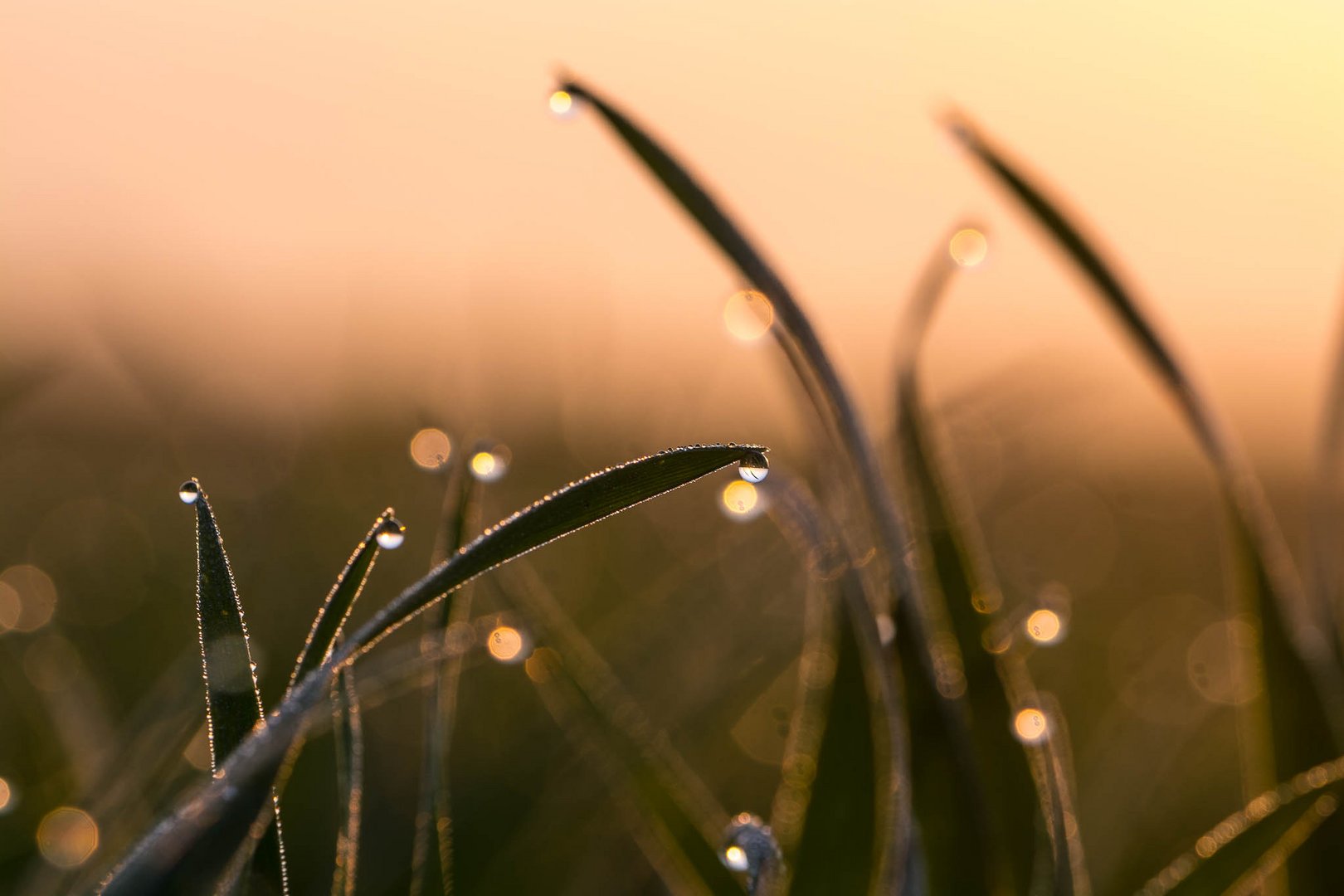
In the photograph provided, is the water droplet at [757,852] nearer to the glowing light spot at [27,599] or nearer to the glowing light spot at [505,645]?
the glowing light spot at [505,645]

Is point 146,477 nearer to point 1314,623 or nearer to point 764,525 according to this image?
point 764,525

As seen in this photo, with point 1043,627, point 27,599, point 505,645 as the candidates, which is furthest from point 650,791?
point 27,599

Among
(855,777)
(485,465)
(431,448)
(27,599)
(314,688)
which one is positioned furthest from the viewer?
(27,599)

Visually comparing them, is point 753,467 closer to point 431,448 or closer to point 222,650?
point 222,650

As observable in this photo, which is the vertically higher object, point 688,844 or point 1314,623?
point 688,844

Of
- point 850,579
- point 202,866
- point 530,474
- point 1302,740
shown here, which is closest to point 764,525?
point 530,474

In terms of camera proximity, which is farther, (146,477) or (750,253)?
(146,477)

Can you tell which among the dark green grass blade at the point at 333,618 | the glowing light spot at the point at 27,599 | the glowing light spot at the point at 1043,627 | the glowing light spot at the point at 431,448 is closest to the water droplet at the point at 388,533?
the dark green grass blade at the point at 333,618
